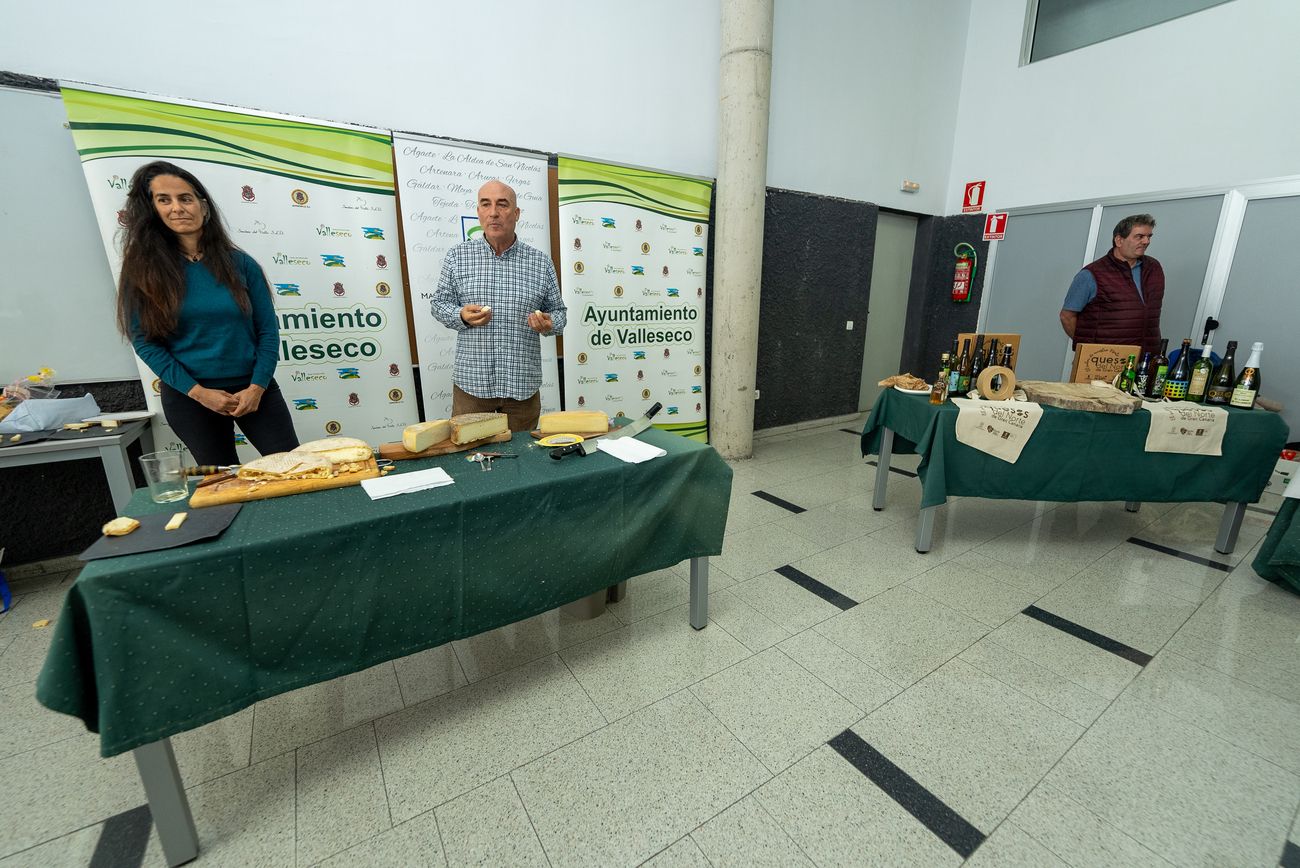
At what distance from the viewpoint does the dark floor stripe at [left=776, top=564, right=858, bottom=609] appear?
6.87ft

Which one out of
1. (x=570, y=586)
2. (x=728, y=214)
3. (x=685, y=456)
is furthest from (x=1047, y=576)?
(x=728, y=214)

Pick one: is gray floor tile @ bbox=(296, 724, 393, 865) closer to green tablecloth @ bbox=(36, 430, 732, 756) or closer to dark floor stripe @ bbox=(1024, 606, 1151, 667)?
green tablecloth @ bbox=(36, 430, 732, 756)

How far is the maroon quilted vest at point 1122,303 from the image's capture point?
2850mm

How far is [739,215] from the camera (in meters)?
3.52

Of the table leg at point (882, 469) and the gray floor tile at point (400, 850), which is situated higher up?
the table leg at point (882, 469)

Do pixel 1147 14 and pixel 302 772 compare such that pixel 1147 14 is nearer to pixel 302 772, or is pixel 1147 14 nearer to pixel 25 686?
pixel 302 772

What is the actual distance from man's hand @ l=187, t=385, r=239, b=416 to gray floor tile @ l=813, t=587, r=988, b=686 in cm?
230

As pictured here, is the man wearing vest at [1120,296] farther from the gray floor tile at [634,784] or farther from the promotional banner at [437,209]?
the promotional banner at [437,209]

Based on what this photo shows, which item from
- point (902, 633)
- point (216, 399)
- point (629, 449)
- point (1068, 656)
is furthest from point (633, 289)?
point (1068, 656)

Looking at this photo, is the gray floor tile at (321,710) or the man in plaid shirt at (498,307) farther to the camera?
the man in plaid shirt at (498,307)

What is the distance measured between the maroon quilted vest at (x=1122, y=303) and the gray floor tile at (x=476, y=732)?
3271mm

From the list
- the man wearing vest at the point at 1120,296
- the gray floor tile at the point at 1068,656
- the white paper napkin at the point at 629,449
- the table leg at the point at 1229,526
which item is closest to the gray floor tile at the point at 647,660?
the white paper napkin at the point at 629,449

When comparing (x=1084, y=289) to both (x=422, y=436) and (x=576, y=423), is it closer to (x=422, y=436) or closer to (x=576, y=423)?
(x=576, y=423)

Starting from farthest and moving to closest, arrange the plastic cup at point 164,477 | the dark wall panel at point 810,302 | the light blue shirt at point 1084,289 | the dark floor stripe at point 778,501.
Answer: the dark wall panel at point 810,302, the dark floor stripe at point 778,501, the light blue shirt at point 1084,289, the plastic cup at point 164,477
